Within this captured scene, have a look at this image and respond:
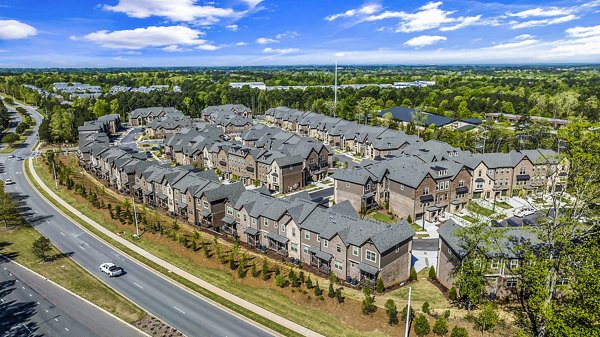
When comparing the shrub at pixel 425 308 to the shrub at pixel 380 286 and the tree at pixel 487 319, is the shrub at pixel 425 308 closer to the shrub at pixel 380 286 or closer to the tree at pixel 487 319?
the tree at pixel 487 319

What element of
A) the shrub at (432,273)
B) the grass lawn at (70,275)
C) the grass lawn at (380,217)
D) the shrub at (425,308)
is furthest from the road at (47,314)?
the grass lawn at (380,217)

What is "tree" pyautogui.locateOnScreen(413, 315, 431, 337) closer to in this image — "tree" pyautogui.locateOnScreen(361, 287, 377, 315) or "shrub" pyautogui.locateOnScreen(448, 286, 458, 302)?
"tree" pyautogui.locateOnScreen(361, 287, 377, 315)

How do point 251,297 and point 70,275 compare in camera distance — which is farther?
point 70,275

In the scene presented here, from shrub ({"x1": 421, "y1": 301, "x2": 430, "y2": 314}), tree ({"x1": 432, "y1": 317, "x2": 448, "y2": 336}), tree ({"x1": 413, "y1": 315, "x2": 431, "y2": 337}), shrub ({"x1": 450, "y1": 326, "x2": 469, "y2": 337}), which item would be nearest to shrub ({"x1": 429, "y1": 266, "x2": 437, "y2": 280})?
shrub ({"x1": 421, "y1": 301, "x2": 430, "y2": 314})

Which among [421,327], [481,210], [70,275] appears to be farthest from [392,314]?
[70,275]

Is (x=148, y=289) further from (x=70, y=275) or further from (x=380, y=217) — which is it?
(x=380, y=217)

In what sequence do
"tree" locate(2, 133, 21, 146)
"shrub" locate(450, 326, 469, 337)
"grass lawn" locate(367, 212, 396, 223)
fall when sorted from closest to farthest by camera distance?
"shrub" locate(450, 326, 469, 337) → "grass lawn" locate(367, 212, 396, 223) → "tree" locate(2, 133, 21, 146)

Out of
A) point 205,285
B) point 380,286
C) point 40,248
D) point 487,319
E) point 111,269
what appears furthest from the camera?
point 40,248
